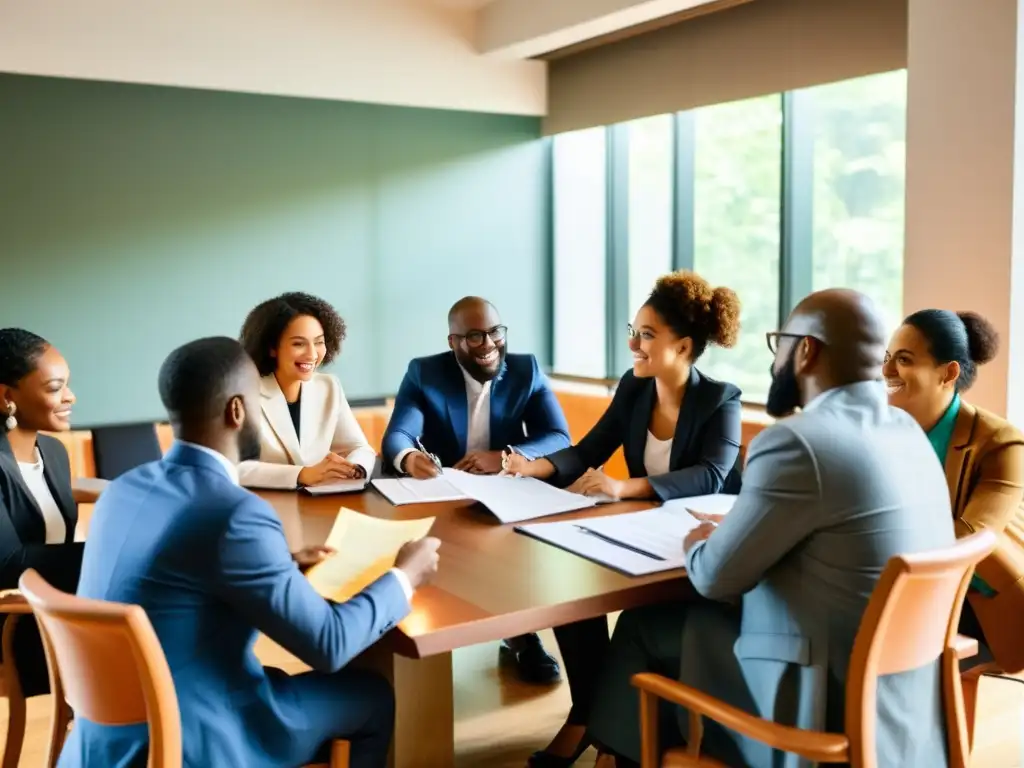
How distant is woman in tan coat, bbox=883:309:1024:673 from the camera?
94.7 inches

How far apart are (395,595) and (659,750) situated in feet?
1.98

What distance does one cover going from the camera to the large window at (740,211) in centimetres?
465

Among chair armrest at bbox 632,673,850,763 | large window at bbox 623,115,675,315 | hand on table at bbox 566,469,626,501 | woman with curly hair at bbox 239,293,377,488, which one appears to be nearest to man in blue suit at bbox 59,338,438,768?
chair armrest at bbox 632,673,850,763

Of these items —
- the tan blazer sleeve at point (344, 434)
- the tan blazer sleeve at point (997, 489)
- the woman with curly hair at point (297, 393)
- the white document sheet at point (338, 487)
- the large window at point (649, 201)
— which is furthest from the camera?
the large window at point (649, 201)

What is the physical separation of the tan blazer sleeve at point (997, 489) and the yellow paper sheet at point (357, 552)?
127 centimetres

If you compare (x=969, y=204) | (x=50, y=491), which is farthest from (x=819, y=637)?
(x=969, y=204)

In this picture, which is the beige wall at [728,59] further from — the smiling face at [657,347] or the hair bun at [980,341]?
the smiling face at [657,347]

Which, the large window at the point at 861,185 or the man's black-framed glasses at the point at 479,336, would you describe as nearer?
the man's black-framed glasses at the point at 479,336

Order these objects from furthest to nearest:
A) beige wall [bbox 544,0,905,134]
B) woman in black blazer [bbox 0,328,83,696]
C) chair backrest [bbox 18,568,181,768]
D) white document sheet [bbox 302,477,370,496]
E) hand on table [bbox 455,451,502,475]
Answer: beige wall [bbox 544,0,905,134], hand on table [bbox 455,451,502,475], white document sheet [bbox 302,477,370,496], woman in black blazer [bbox 0,328,83,696], chair backrest [bbox 18,568,181,768]

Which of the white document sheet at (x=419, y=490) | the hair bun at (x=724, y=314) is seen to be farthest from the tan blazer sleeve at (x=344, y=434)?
the hair bun at (x=724, y=314)

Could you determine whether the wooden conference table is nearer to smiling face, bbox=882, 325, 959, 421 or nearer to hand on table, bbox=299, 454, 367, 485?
hand on table, bbox=299, 454, 367, 485

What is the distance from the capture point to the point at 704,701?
1.80 m

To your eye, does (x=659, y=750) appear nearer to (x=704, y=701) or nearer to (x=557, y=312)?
(x=704, y=701)

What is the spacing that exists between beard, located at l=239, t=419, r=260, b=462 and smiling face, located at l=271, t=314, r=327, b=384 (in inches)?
57.7
